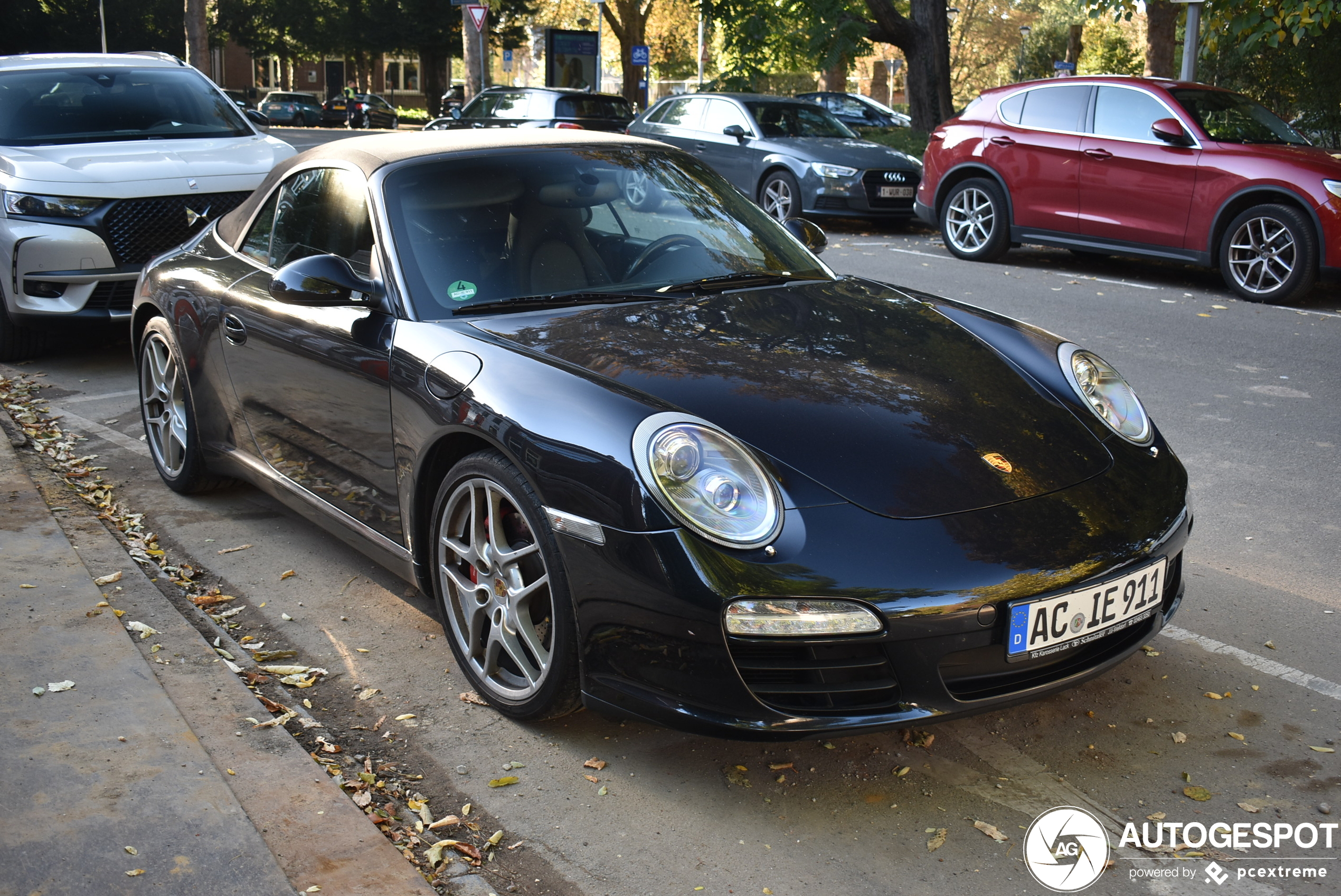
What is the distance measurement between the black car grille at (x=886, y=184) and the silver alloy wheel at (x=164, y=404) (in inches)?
373

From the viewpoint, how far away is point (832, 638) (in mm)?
2590

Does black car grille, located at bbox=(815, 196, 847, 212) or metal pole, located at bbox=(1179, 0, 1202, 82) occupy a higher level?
metal pole, located at bbox=(1179, 0, 1202, 82)

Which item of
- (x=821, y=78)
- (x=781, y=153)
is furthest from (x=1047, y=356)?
(x=821, y=78)

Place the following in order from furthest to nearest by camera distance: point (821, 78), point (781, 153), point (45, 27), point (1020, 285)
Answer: point (45, 27) < point (821, 78) < point (781, 153) < point (1020, 285)

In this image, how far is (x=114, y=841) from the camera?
2559 mm

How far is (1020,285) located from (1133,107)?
181cm

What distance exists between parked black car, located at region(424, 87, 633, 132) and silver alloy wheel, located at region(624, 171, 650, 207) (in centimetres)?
1363

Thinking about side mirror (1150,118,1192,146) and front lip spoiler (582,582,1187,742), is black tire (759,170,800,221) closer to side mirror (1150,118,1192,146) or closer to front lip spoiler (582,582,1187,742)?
side mirror (1150,118,1192,146)

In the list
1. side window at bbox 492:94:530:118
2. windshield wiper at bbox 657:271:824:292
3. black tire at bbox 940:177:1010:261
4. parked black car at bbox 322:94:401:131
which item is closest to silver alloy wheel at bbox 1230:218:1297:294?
black tire at bbox 940:177:1010:261

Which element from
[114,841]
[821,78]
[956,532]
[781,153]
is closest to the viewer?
[114,841]

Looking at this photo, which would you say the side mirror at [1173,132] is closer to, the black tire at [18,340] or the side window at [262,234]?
the side window at [262,234]

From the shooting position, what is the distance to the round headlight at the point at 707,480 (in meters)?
2.67

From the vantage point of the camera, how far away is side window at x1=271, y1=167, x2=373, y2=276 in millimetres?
3848

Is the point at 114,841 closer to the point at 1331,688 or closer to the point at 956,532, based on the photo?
the point at 956,532
